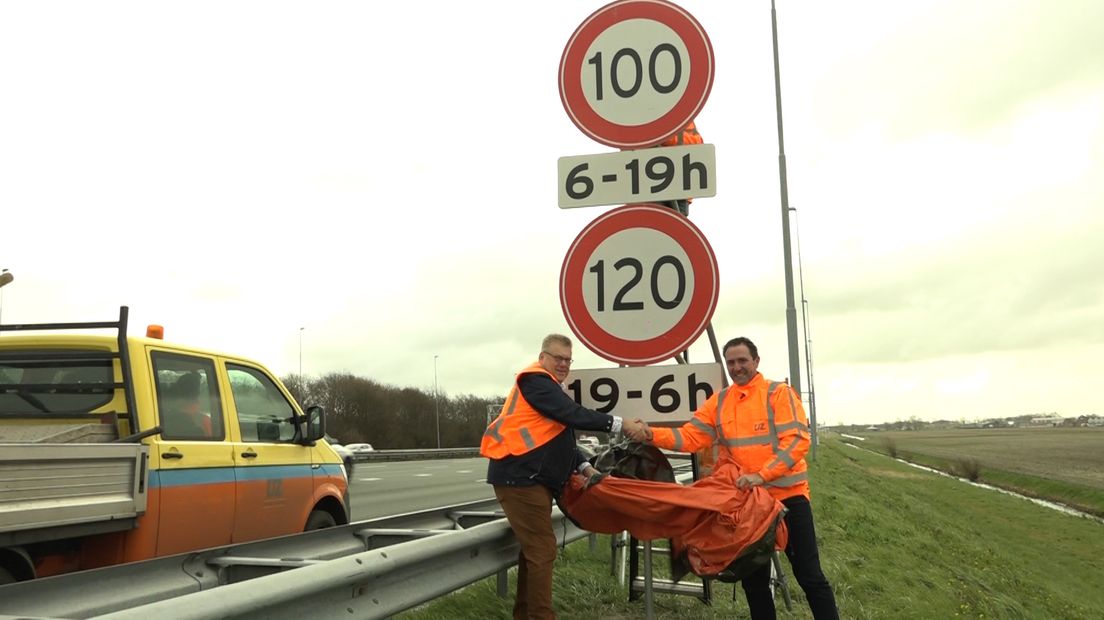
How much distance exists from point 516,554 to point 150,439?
7.32 ft

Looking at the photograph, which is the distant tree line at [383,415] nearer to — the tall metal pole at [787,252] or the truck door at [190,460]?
the tall metal pole at [787,252]

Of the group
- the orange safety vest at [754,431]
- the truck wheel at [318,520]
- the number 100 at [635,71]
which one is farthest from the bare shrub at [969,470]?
the number 100 at [635,71]

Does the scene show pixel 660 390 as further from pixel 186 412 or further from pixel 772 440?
pixel 186 412

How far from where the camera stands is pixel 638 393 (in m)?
5.12

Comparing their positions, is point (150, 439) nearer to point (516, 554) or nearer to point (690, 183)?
point (516, 554)

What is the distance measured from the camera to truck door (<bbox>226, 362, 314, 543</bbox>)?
20.2ft

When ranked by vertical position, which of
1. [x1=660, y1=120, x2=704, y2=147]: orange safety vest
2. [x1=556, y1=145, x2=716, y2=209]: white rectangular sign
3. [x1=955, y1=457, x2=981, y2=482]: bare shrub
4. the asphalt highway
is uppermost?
[x1=660, y1=120, x2=704, y2=147]: orange safety vest

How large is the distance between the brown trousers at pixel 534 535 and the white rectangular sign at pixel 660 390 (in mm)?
718

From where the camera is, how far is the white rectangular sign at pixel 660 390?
511 cm

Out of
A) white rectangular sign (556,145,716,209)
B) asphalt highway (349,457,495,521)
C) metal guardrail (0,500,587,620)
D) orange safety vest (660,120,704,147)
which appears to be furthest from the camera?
asphalt highway (349,457,495,521)

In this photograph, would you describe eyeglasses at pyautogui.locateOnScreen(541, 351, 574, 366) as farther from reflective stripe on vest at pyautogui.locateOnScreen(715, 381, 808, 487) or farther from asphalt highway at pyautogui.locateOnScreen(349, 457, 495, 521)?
asphalt highway at pyautogui.locateOnScreen(349, 457, 495, 521)

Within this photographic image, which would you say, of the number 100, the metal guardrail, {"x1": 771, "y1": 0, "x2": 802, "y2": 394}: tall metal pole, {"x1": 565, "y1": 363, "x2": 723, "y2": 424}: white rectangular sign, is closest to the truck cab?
the metal guardrail

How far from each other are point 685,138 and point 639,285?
0.95 m

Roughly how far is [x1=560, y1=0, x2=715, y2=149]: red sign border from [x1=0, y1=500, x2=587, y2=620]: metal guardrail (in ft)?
7.55
